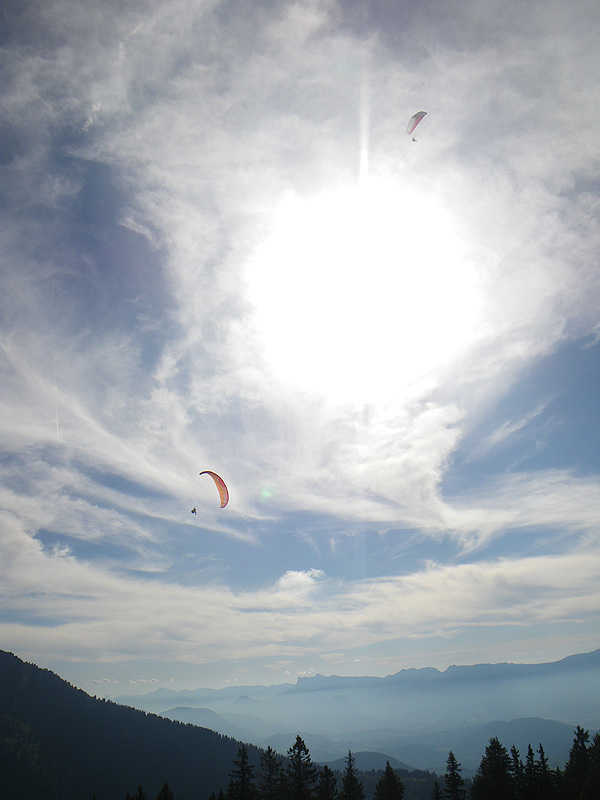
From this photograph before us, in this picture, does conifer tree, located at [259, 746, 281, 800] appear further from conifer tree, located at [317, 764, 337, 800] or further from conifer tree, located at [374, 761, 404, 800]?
conifer tree, located at [374, 761, 404, 800]

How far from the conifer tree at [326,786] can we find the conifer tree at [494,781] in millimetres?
16520

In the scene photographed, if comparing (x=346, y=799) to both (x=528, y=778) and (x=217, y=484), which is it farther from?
(x=217, y=484)

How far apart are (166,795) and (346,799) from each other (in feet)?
67.1

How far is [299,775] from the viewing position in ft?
150

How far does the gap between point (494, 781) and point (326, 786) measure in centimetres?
1881

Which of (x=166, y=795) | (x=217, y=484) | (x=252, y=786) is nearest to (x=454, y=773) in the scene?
(x=252, y=786)

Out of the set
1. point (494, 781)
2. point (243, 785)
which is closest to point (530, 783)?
point (494, 781)

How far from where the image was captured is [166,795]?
2010 inches

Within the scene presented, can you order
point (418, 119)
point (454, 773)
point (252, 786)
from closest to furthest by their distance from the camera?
point (252, 786) < point (418, 119) < point (454, 773)

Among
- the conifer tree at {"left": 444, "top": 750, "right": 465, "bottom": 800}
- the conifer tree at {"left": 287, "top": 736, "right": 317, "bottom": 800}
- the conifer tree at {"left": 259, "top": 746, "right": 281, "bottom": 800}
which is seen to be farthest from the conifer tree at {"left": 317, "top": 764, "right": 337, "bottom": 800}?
the conifer tree at {"left": 444, "top": 750, "right": 465, "bottom": 800}

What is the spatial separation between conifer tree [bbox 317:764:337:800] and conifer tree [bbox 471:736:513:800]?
16520 mm

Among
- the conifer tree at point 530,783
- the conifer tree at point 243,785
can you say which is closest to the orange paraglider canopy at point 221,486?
the conifer tree at point 243,785

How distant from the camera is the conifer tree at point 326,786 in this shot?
48.3 metres

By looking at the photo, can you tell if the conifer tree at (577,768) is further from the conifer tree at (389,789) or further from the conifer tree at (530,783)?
the conifer tree at (389,789)
